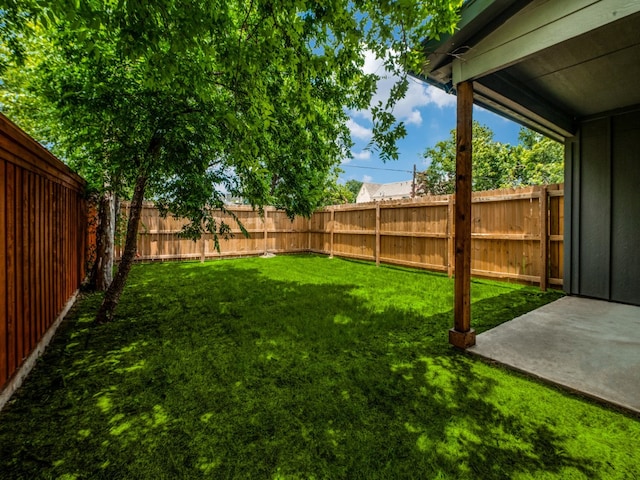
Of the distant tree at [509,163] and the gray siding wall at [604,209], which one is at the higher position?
the distant tree at [509,163]

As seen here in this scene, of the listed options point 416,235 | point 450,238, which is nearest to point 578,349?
point 450,238

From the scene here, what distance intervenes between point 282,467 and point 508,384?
5.87ft

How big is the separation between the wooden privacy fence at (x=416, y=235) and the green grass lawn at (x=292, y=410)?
8.13 ft

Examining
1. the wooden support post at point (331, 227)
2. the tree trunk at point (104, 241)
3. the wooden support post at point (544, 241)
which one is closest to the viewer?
the tree trunk at point (104, 241)

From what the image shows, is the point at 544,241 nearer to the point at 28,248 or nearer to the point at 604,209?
the point at 604,209

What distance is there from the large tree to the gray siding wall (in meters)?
3.94

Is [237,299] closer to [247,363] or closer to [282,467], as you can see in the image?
[247,363]

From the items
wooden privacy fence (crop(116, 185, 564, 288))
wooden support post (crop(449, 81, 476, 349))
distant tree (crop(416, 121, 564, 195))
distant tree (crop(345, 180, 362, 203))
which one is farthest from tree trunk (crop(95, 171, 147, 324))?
distant tree (crop(345, 180, 362, 203))

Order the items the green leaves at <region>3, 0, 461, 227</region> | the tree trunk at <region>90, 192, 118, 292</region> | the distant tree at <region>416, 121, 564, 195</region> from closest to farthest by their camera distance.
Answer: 1. the green leaves at <region>3, 0, 461, 227</region>
2. the tree trunk at <region>90, 192, 118, 292</region>
3. the distant tree at <region>416, 121, 564, 195</region>

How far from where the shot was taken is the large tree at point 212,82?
1897 millimetres

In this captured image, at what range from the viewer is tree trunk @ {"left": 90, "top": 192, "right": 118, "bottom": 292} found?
181 inches

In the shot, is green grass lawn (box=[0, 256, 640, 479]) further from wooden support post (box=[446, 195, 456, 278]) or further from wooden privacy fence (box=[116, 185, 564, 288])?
wooden support post (box=[446, 195, 456, 278])

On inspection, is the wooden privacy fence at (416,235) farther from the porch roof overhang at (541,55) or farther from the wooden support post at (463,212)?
the wooden support post at (463,212)

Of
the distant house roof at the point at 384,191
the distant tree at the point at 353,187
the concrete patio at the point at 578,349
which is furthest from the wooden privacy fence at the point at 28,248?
the distant house roof at the point at 384,191
